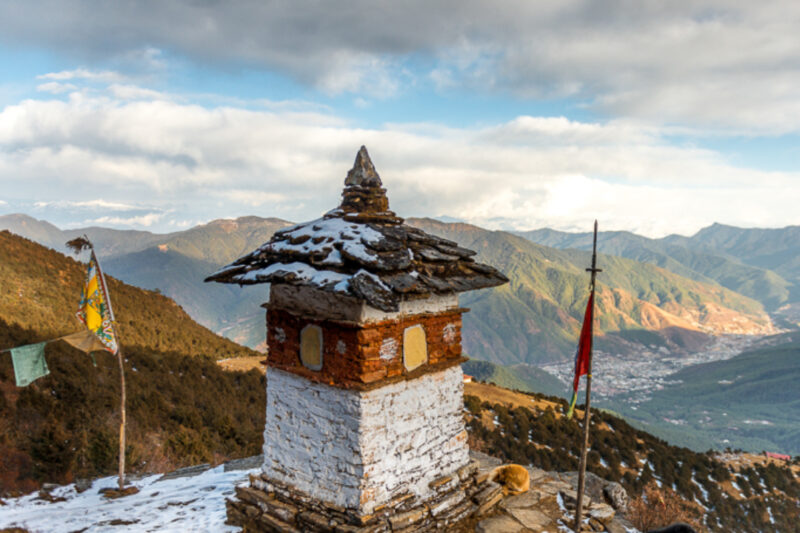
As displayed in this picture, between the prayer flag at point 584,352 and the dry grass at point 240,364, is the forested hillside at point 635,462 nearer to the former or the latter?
the dry grass at point 240,364

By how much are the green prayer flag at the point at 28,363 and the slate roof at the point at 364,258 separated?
4098mm

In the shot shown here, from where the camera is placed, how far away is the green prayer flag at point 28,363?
24.8 feet

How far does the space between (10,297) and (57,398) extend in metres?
16.4

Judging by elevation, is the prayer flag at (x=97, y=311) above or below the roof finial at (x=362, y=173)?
below

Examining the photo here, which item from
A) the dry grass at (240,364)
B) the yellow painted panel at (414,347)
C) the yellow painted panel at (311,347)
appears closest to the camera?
the yellow painted panel at (311,347)

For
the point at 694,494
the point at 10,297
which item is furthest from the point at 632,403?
the point at 10,297

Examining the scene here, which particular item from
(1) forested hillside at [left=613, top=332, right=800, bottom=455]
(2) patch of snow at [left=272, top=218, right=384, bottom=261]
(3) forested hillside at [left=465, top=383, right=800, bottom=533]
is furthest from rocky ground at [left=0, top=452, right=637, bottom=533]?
(1) forested hillside at [left=613, top=332, right=800, bottom=455]

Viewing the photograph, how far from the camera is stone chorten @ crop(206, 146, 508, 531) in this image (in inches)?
206

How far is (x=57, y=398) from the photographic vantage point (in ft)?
43.8

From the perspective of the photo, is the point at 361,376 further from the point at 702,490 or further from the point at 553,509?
the point at 702,490

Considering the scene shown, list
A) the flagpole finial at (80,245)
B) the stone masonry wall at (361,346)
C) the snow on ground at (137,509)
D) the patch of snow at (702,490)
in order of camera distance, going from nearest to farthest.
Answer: the stone masonry wall at (361,346), the snow on ground at (137,509), the flagpole finial at (80,245), the patch of snow at (702,490)

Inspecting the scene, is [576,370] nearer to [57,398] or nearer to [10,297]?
[57,398]

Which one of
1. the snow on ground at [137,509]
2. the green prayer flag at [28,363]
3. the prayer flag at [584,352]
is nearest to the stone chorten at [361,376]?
the snow on ground at [137,509]

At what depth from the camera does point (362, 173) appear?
6602 mm
